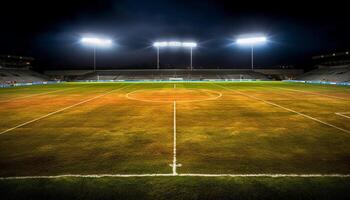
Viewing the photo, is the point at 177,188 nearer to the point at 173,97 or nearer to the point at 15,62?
Result: the point at 173,97

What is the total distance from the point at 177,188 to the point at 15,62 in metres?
84.1

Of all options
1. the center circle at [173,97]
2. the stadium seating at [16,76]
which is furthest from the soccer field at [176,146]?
the stadium seating at [16,76]

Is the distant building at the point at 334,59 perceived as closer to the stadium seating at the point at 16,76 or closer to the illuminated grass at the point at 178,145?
the illuminated grass at the point at 178,145

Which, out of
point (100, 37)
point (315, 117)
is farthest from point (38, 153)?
point (100, 37)

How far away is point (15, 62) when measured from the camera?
72562 mm

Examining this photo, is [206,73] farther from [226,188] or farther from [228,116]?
[226,188]

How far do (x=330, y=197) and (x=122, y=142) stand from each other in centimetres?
549

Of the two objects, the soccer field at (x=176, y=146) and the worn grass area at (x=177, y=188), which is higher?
the soccer field at (x=176, y=146)

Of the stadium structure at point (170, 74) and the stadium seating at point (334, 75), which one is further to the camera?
the stadium structure at point (170, 74)

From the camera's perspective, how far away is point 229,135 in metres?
8.31

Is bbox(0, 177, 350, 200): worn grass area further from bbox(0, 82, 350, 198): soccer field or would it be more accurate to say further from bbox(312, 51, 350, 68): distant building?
bbox(312, 51, 350, 68): distant building

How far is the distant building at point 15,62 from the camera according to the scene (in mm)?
68031

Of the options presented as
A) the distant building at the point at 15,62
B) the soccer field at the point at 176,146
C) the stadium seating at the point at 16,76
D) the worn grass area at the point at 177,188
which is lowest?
the worn grass area at the point at 177,188

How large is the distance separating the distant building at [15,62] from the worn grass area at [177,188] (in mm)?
75623
